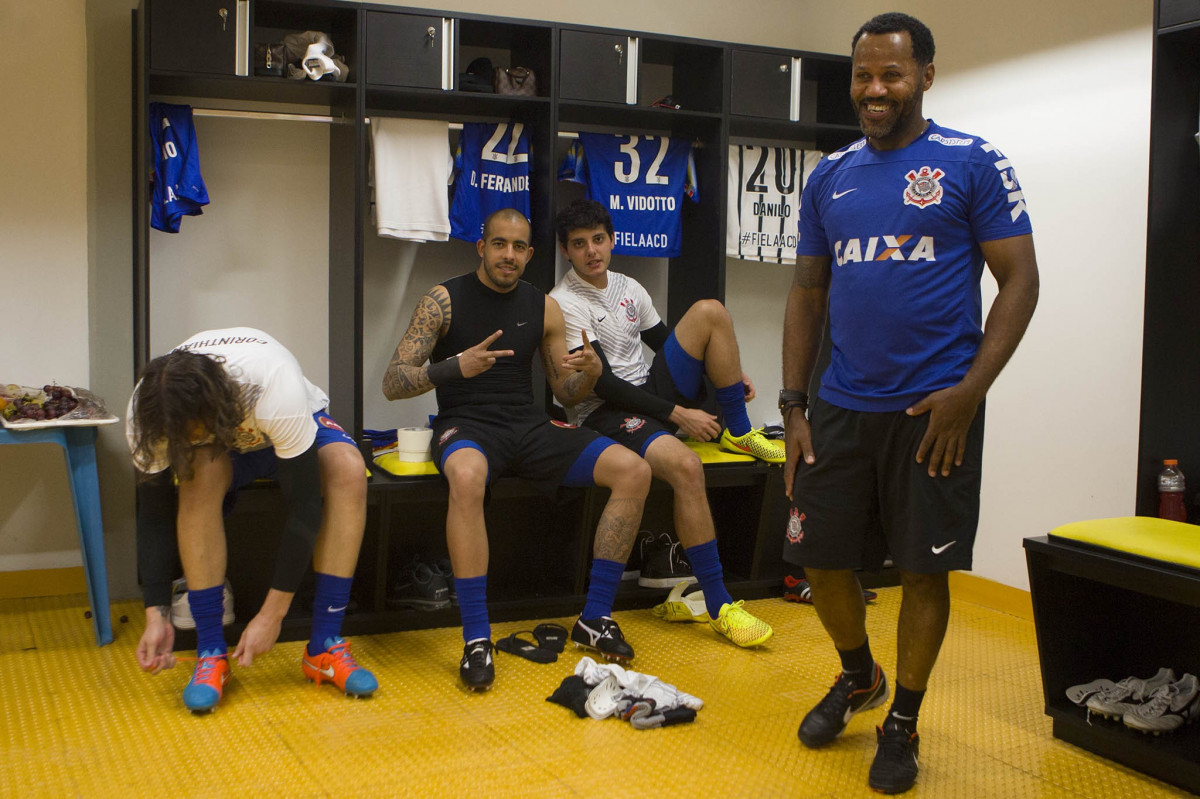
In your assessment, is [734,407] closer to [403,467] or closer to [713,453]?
[713,453]

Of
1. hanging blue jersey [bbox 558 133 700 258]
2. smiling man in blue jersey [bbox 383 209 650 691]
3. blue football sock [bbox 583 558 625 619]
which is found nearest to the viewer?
smiling man in blue jersey [bbox 383 209 650 691]

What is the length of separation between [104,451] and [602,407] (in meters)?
1.72

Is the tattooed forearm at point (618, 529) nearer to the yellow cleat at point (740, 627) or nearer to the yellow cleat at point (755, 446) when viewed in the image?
the yellow cleat at point (740, 627)

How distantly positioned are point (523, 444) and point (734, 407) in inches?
33.1

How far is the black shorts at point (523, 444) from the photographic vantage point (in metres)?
3.07

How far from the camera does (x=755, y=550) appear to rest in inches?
143

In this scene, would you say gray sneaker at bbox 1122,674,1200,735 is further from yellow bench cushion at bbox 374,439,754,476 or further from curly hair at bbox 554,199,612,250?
curly hair at bbox 554,199,612,250

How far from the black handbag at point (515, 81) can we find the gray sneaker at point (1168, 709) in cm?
261

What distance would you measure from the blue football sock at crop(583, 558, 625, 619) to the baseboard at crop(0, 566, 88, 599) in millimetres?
1726

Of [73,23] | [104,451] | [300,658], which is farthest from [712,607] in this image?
[73,23]

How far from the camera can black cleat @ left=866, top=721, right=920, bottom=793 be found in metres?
2.08

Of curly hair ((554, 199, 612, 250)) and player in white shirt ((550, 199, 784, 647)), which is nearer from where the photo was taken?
player in white shirt ((550, 199, 784, 647))

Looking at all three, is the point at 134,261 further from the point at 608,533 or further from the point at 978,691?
the point at 978,691

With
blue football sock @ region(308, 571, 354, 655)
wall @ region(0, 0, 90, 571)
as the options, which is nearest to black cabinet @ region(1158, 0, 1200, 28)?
blue football sock @ region(308, 571, 354, 655)
